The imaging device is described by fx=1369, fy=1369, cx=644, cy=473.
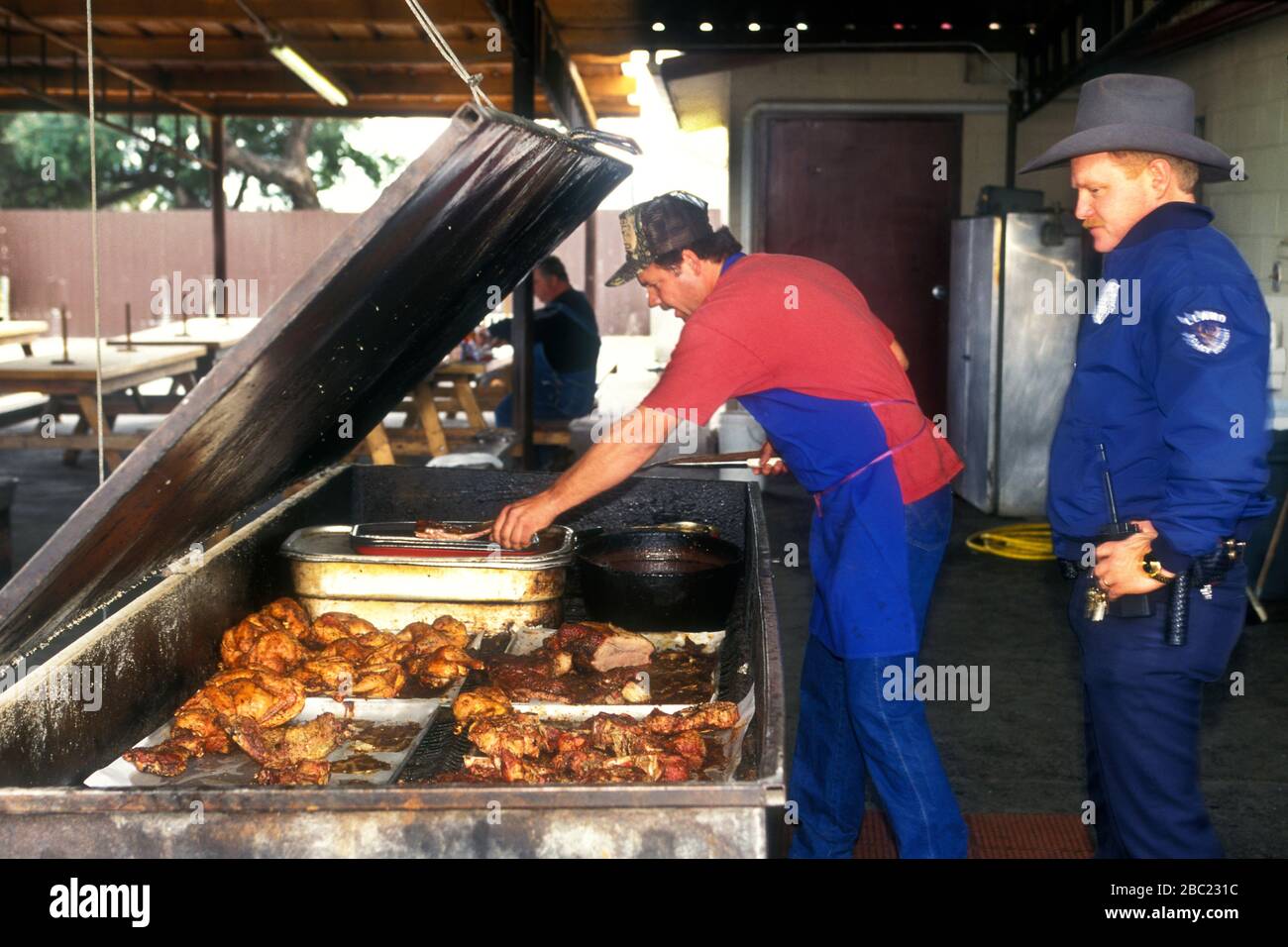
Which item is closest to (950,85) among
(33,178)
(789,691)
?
(789,691)

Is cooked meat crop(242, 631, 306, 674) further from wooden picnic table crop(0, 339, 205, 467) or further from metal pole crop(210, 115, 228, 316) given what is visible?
metal pole crop(210, 115, 228, 316)

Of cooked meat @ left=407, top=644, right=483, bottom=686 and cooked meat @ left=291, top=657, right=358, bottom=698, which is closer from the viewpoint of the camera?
cooked meat @ left=291, top=657, right=358, bottom=698

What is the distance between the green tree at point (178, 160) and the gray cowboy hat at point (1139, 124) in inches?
1057

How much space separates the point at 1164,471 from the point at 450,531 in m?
1.97

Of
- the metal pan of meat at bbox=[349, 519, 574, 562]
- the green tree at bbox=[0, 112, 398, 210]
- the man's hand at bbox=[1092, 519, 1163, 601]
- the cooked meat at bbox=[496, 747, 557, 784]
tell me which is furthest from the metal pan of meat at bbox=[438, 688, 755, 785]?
the green tree at bbox=[0, 112, 398, 210]

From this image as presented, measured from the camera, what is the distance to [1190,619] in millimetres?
3186

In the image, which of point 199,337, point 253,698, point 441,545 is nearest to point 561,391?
point 199,337

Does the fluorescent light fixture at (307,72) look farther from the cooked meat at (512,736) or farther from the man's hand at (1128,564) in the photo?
the man's hand at (1128,564)

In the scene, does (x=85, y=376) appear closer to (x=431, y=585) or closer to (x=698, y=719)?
(x=431, y=585)

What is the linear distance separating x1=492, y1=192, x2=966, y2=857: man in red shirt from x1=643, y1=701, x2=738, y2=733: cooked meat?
607mm

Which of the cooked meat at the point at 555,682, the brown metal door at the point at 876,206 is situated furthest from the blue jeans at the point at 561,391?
the cooked meat at the point at 555,682

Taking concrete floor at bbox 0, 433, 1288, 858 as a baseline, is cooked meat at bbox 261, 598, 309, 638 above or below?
above

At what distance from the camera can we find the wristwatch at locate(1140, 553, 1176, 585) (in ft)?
10.2

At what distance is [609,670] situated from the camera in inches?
139
